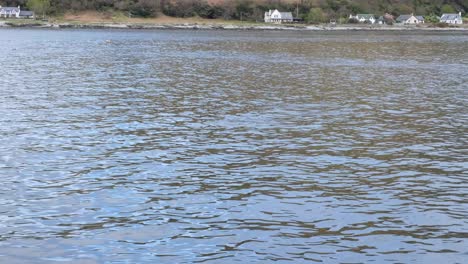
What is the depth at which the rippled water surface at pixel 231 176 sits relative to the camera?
633 inches

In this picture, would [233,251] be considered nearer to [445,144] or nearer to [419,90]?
[445,144]

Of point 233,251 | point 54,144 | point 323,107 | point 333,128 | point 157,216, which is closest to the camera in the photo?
point 233,251

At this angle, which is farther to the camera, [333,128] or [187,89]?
[187,89]

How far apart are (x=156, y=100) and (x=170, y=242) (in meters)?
28.0

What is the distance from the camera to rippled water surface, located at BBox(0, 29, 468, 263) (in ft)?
52.7

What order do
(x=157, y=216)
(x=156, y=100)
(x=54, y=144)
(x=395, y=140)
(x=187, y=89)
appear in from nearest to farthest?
(x=157, y=216), (x=54, y=144), (x=395, y=140), (x=156, y=100), (x=187, y=89)

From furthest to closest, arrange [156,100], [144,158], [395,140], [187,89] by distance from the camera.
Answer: [187,89] < [156,100] < [395,140] < [144,158]

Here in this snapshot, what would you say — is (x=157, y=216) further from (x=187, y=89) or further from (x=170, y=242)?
(x=187, y=89)

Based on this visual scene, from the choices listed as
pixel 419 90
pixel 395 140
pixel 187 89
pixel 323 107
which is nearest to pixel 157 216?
pixel 395 140

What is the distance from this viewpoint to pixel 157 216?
18.1 meters

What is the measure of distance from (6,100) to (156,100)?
9.97m

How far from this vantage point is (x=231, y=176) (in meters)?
22.8

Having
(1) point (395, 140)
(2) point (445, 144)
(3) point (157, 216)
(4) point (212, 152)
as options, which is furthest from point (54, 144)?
(2) point (445, 144)

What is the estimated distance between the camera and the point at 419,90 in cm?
5328
